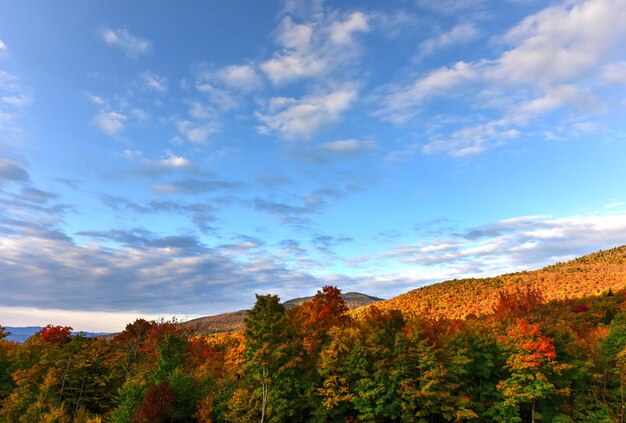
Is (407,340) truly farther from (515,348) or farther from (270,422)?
(270,422)

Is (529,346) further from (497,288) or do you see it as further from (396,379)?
(497,288)

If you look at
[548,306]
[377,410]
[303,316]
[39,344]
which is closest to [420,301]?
[548,306]

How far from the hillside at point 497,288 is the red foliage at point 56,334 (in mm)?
87654

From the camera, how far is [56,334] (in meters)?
96.4

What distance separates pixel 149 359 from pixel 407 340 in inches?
2083

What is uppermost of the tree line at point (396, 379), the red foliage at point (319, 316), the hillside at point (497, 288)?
the hillside at point (497, 288)

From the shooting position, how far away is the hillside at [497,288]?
100663 millimetres

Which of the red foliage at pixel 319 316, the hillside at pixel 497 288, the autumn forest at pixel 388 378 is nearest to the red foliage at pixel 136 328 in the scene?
the autumn forest at pixel 388 378

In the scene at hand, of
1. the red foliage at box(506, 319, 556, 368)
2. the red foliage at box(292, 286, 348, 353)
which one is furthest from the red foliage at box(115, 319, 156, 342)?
the red foliage at box(506, 319, 556, 368)

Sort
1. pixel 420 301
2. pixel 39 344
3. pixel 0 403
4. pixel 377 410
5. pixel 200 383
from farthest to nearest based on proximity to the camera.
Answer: pixel 420 301
pixel 39 344
pixel 0 403
pixel 200 383
pixel 377 410

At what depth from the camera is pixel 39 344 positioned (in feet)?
247

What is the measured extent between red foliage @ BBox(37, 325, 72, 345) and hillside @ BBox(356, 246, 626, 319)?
87.7 meters

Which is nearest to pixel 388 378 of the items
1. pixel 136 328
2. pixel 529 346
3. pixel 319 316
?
pixel 319 316

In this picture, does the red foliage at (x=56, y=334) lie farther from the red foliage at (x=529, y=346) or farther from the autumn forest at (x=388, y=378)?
the red foliage at (x=529, y=346)
